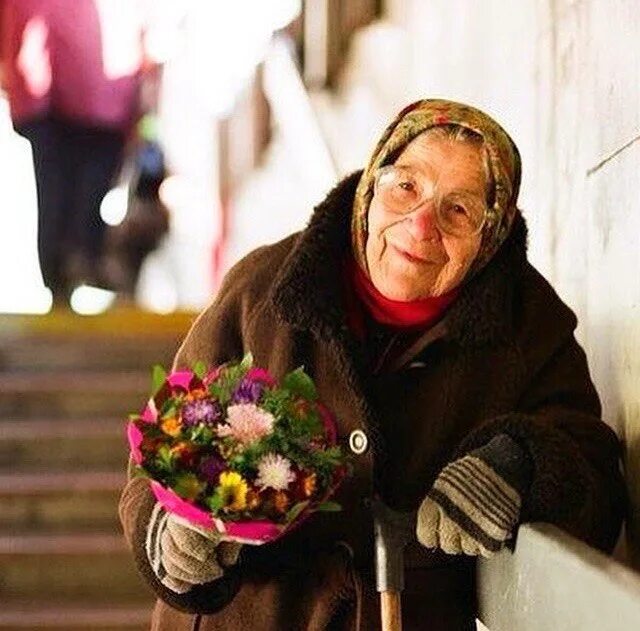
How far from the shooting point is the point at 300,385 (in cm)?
179

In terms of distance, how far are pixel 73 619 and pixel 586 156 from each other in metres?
2.17

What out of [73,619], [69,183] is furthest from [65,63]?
[73,619]

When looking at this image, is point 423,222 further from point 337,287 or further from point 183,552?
point 183,552

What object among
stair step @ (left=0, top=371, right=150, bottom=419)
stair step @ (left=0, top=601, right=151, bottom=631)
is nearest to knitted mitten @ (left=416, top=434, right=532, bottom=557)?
stair step @ (left=0, top=601, right=151, bottom=631)

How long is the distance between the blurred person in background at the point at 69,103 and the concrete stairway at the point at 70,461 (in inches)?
16.5

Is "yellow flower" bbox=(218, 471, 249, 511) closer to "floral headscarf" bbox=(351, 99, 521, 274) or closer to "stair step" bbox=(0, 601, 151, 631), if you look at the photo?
"floral headscarf" bbox=(351, 99, 521, 274)

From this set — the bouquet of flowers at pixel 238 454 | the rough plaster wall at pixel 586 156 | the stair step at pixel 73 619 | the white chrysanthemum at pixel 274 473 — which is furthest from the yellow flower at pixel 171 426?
the stair step at pixel 73 619

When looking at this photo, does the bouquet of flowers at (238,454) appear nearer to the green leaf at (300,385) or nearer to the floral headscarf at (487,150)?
the green leaf at (300,385)

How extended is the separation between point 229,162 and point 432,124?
6.35 m

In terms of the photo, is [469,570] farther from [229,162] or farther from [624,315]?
[229,162]

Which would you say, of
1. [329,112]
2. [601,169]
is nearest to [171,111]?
[329,112]

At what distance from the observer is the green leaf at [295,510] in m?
1.70

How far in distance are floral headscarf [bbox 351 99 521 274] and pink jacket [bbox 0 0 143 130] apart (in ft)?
11.7

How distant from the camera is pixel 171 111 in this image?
28.0ft
